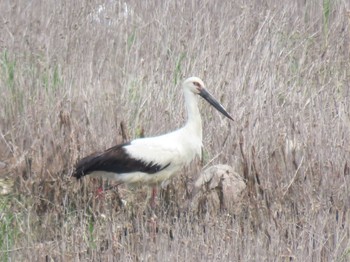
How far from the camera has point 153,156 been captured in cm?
701

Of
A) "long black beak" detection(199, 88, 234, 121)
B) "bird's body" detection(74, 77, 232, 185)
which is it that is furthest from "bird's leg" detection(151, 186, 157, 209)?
"long black beak" detection(199, 88, 234, 121)

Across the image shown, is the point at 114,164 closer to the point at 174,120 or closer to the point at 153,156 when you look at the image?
the point at 153,156

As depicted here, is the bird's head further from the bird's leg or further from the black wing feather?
the bird's leg

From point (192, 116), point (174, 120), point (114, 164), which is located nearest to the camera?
point (114, 164)

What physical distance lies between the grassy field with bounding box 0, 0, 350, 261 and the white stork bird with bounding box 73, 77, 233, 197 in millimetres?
116

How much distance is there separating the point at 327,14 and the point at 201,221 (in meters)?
3.55

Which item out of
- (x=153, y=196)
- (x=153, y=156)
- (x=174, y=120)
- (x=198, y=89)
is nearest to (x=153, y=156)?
(x=153, y=156)

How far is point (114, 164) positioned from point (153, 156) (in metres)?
0.27

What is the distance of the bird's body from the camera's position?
272 inches

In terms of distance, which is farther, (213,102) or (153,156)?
(213,102)

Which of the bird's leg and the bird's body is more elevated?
the bird's body

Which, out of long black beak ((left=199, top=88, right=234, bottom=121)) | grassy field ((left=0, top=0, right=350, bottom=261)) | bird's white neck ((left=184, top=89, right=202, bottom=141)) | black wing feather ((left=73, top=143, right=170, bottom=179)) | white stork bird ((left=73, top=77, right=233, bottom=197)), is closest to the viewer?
grassy field ((left=0, top=0, right=350, bottom=261))

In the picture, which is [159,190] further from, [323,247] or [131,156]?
[323,247]

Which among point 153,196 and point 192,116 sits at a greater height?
point 192,116
